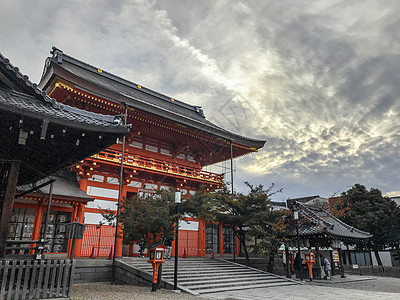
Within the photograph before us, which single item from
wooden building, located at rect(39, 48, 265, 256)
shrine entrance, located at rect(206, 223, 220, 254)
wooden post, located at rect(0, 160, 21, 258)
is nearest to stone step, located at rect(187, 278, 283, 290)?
wooden building, located at rect(39, 48, 265, 256)

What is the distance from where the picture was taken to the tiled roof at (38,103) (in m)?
5.69

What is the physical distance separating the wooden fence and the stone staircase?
4719mm

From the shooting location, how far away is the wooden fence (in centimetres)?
585

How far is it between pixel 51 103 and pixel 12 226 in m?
9.94

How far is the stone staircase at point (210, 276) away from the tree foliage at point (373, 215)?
15.8 meters

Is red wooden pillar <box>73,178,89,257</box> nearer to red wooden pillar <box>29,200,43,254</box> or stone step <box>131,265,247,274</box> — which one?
red wooden pillar <box>29,200,43,254</box>

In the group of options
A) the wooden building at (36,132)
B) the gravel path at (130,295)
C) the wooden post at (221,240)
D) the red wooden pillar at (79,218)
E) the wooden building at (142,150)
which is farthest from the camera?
Result: the wooden post at (221,240)

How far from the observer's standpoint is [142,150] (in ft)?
62.1

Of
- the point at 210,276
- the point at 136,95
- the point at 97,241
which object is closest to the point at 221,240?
the point at 210,276

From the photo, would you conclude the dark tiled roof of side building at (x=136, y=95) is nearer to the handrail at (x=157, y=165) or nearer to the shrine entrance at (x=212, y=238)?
the handrail at (x=157, y=165)

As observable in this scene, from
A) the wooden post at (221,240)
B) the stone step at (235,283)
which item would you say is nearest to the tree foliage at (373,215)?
the wooden post at (221,240)

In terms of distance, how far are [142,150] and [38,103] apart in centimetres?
1278

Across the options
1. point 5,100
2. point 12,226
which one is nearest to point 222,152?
point 12,226

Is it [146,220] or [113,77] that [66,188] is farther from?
[113,77]
